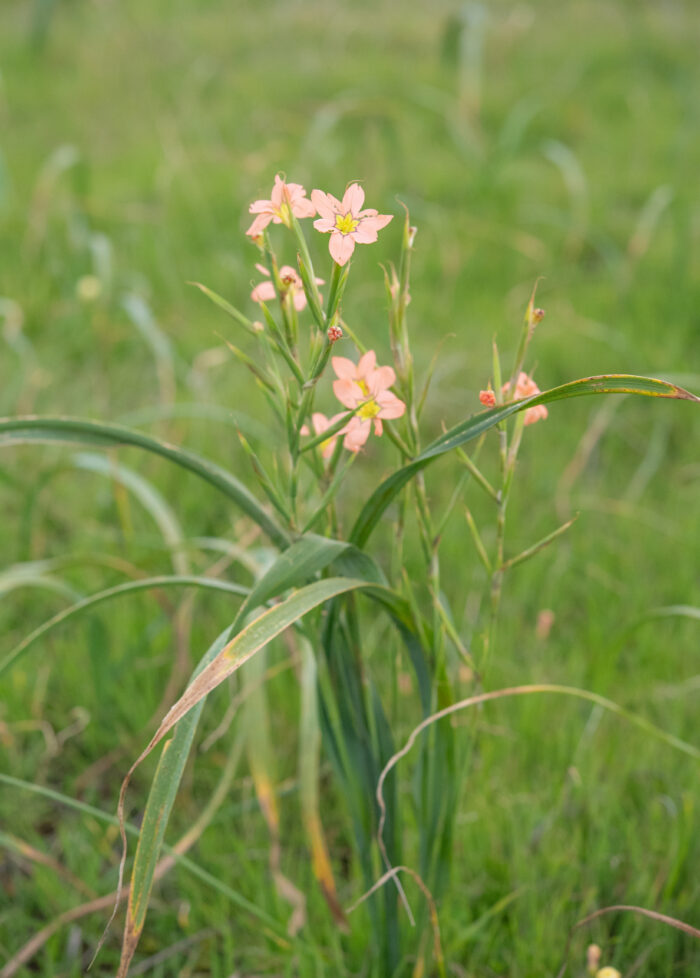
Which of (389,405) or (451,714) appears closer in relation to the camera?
(389,405)

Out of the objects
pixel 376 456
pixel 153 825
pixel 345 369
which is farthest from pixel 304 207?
pixel 376 456

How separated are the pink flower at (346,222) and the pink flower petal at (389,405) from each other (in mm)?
106

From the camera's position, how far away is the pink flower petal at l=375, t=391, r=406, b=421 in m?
0.67

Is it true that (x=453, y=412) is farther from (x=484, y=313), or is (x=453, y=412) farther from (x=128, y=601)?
(x=128, y=601)

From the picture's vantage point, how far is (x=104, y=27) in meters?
4.97

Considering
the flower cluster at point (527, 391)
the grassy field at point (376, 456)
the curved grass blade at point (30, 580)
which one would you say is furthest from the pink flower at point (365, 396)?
the curved grass blade at point (30, 580)

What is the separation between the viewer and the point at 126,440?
75cm

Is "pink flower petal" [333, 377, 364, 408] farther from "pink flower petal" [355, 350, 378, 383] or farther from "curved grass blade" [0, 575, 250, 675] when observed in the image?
"curved grass blade" [0, 575, 250, 675]

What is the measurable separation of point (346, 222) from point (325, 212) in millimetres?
20

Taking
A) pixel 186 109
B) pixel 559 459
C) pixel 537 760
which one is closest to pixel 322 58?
pixel 186 109

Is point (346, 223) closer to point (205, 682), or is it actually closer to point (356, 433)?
point (356, 433)

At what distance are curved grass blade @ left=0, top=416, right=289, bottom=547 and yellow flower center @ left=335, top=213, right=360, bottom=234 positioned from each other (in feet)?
0.73

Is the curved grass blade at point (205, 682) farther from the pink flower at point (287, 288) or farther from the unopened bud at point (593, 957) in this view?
the unopened bud at point (593, 957)

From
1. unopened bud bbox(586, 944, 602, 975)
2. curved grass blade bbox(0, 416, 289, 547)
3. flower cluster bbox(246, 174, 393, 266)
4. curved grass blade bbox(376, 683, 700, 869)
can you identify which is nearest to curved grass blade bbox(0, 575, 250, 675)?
curved grass blade bbox(0, 416, 289, 547)
